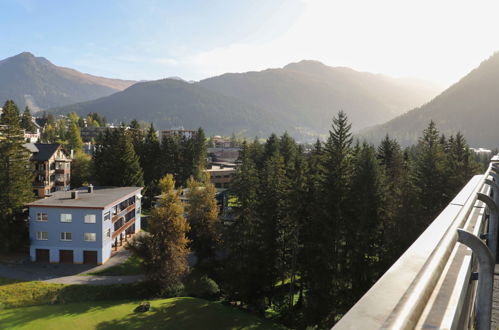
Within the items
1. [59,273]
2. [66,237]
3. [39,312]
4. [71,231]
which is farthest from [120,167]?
[39,312]

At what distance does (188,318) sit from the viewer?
32656 mm

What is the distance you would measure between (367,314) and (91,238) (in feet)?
157

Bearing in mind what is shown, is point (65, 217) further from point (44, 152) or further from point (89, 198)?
point (44, 152)

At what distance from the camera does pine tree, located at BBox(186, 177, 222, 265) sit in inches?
1742

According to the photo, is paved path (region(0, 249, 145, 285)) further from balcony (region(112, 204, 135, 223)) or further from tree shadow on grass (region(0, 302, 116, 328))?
balcony (region(112, 204, 135, 223))

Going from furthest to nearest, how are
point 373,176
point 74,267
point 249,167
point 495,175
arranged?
point 249,167 < point 74,267 < point 373,176 < point 495,175

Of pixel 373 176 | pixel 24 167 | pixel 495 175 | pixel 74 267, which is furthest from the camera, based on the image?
pixel 24 167

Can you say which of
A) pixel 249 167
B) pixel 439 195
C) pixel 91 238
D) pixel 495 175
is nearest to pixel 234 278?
pixel 249 167

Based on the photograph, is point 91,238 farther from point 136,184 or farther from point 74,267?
point 136,184

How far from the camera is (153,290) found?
37719 mm

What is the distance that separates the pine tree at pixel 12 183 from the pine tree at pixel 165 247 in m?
18.4

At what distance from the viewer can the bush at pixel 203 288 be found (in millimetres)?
38906

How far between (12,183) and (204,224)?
27087 mm

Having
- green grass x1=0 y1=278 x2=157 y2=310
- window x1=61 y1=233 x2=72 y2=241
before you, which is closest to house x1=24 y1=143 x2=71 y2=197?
window x1=61 y1=233 x2=72 y2=241
